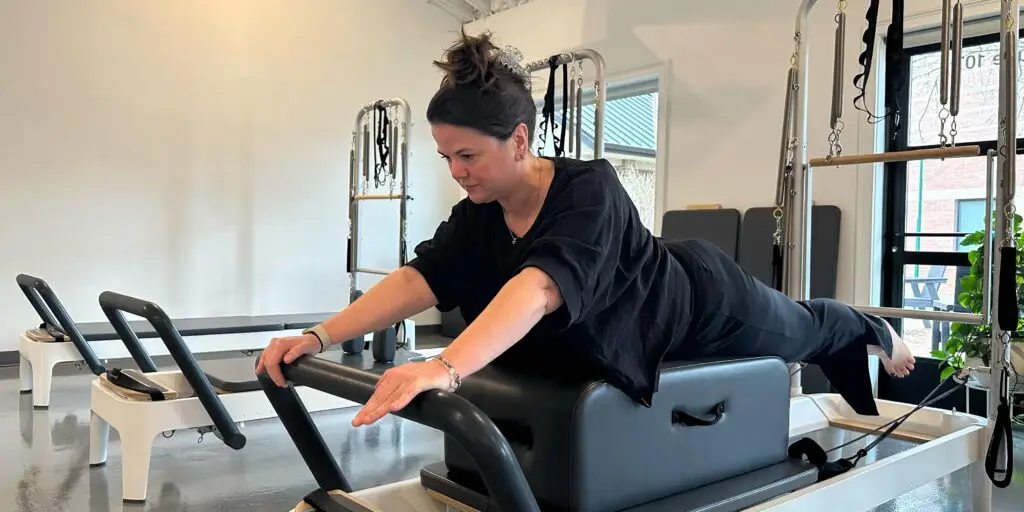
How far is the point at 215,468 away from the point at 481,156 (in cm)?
210

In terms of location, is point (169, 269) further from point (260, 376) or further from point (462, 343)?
point (462, 343)

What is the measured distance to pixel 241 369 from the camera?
2.99 metres

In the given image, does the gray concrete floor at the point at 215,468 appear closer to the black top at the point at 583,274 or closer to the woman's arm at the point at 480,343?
the black top at the point at 583,274

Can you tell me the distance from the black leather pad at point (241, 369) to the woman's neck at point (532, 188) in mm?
Result: 1208

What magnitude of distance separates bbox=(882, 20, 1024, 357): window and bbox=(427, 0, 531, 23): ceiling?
382cm

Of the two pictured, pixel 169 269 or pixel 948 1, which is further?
pixel 169 269

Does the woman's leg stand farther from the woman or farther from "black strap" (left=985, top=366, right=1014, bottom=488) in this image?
"black strap" (left=985, top=366, right=1014, bottom=488)

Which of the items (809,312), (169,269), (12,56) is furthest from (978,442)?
(12,56)

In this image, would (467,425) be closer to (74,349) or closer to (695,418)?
(695,418)

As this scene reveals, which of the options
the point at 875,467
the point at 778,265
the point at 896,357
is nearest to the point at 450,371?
the point at 875,467

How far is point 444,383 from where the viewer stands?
3.30ft

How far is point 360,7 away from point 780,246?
16.2 ft

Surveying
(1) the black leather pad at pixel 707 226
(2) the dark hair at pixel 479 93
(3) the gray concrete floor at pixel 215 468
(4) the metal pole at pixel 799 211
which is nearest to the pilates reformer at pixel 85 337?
(3) the gray concrete floor at pixel 215 468

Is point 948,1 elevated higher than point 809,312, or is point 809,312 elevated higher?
point 948,1
